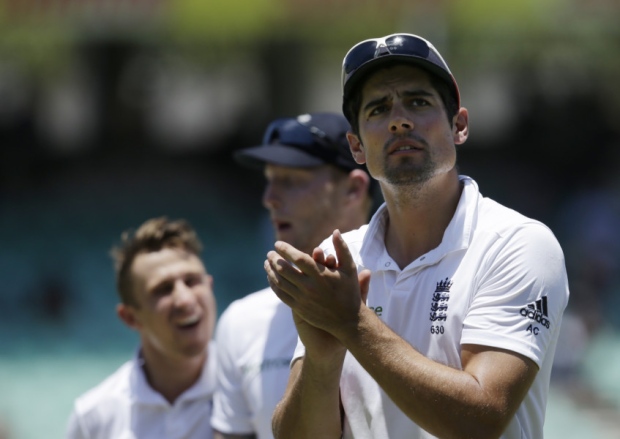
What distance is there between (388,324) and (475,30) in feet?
57.9

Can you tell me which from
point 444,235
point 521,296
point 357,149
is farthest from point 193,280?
point 521,296

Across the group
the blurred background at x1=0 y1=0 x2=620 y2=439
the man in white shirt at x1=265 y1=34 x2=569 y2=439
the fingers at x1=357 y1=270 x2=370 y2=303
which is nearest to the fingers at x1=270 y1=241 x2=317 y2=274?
the man in white shirt at x1=265 y1=34 x2=569 y2=439

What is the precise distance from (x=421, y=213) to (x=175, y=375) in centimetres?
225

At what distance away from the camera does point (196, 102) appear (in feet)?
87.5

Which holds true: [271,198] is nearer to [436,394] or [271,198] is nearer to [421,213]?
[421,213]

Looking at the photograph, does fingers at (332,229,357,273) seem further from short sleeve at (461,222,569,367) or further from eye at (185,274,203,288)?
eye at (185,274,203,288)

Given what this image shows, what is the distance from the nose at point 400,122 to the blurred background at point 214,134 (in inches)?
416

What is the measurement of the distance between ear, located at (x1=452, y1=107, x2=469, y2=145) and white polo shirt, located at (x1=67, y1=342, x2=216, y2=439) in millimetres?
2206

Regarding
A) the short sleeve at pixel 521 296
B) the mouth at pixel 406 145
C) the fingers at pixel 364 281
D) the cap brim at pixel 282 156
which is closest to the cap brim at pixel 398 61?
the mouth at pixel 406 145

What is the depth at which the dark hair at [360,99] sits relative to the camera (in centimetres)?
313

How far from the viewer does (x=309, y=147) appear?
15.2 feet

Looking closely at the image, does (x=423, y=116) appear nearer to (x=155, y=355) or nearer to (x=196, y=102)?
(x=155, y=355)

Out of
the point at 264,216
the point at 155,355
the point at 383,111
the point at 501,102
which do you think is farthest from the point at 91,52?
the point at 383,111

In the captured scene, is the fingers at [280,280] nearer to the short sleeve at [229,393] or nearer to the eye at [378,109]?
the eye at [378,109]
